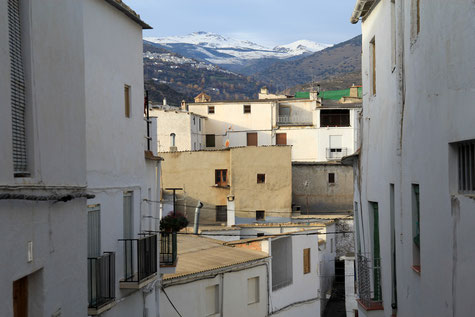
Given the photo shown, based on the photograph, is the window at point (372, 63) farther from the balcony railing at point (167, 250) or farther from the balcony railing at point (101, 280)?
the balcony railing at point (101, 280)

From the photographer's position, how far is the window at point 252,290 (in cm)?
2883

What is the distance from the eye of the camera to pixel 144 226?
63.2ft

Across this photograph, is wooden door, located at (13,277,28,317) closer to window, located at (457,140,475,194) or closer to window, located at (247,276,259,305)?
window, located at (457,140,475,194)

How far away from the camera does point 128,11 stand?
55.6 ft

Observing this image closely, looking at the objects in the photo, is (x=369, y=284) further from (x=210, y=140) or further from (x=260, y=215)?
(x=210, y=140)

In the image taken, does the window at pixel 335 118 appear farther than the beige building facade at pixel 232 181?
Yes

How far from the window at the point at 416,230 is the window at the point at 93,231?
6.07m

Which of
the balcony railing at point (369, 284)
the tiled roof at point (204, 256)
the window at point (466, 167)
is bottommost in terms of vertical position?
the tiled roof at point (204, 256)

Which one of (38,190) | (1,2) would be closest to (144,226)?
(38,190)

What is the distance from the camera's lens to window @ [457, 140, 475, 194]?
886 cm

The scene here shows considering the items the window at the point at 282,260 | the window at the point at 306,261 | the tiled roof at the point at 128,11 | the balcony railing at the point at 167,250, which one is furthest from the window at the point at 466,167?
the window at the point at 306,261

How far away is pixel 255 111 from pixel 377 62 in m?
52.2

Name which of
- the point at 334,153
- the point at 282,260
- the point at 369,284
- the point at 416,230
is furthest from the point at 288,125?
the point at 416,230

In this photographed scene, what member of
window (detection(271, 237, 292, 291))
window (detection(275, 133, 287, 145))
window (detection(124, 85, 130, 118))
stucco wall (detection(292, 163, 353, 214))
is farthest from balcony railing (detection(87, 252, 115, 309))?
window (detection(275, 133, 287, 145))
